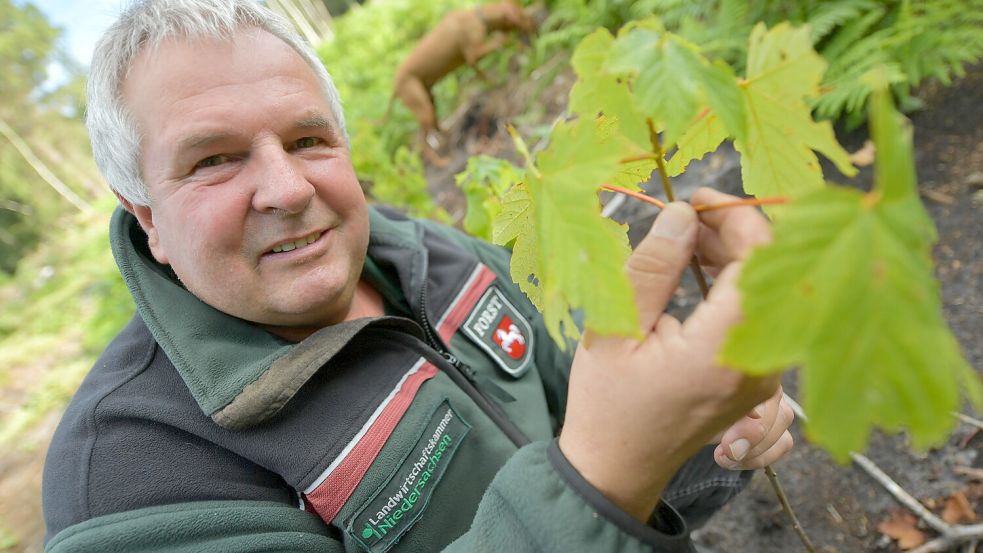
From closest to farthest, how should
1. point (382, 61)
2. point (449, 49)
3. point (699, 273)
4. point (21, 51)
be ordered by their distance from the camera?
1. point (699, 273)
2. point (449, 49)
3. point (382, 61)
4. point (21, 51)

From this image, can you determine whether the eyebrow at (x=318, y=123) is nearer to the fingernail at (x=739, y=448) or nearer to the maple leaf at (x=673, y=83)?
the maple leaf at (x=673, y=83)

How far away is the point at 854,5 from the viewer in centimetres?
304

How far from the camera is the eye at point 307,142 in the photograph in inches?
50.7

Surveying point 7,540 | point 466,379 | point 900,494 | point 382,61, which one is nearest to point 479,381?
point 466,379

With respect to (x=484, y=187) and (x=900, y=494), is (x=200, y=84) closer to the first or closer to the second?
(x=484, y=187)

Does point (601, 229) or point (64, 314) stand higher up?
point (601, 229)

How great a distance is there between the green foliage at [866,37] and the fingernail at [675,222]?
2.61 m

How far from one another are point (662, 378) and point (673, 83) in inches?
13.1

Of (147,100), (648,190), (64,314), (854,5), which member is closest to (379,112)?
(648,190)

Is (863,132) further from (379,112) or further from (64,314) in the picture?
(64,314)

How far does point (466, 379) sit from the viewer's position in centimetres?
147

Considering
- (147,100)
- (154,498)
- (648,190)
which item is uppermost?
(147,100)

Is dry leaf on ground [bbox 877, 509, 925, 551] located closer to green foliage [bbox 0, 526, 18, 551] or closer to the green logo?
the green logo

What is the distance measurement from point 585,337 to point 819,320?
311 mm
